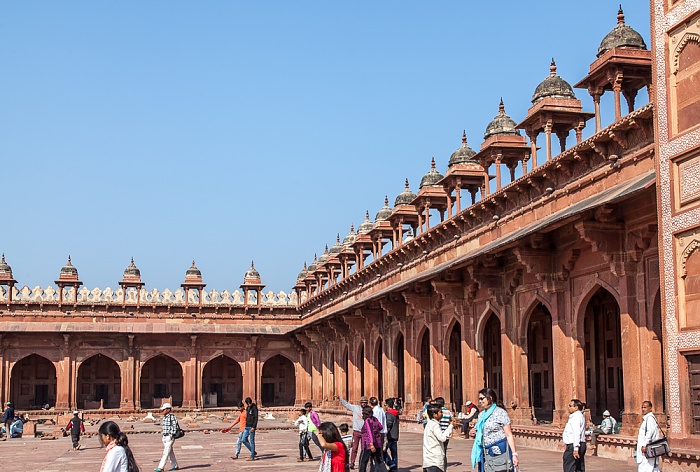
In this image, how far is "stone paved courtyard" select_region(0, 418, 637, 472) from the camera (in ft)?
45.0

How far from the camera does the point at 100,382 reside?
3994 centimetres

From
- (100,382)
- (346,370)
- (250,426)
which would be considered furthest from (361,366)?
(250,426)

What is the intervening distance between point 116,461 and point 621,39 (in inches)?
458

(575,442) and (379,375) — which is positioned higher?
(379,375)

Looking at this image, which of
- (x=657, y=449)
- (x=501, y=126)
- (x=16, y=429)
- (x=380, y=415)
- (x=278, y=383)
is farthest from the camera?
(x=278, y=383)

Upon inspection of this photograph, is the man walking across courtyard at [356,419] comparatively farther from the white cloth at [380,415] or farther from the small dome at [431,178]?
the small dome at [431,178]

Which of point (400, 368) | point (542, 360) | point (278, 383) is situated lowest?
point (278, 383)

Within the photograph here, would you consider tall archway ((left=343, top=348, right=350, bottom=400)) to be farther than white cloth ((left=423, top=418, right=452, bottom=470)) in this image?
Yes

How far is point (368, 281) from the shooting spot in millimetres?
31219

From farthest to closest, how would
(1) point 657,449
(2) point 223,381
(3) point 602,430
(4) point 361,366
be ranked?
(2) point 223,381
(4) point 361,366
(3) point 602,430
(1) point 657,449

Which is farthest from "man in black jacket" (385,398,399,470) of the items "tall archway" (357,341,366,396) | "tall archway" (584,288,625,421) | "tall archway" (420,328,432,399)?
"tall archway" (357,341,366,396)

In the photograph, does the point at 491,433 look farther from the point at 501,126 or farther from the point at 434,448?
the point at 501,126

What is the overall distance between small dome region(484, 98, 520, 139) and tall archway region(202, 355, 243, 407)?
77.2 ft

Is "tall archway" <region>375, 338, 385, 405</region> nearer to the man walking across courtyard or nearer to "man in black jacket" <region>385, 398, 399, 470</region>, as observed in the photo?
"man in black jacket" <region>385, 398, 399, 470</region>
